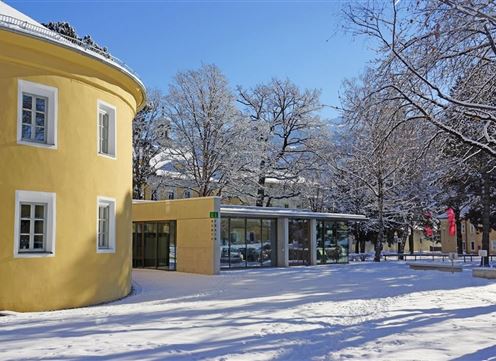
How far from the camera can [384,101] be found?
43.3 feet

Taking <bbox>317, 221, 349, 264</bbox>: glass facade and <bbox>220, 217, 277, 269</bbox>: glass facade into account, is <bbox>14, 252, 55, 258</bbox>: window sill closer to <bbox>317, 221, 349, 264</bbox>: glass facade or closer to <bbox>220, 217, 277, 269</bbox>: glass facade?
<bbox>220, 217, 277, 269</bbox>: glass facade

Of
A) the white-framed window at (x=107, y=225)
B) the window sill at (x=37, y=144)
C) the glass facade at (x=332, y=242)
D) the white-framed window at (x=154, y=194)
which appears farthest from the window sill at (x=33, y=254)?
the white-framed window at (x=154, y=194)

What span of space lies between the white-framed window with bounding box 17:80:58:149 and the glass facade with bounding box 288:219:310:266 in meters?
17.5

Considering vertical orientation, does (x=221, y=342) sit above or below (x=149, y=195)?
below

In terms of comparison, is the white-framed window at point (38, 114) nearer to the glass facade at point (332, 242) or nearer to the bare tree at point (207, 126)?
the glass facade at point (332, 242)

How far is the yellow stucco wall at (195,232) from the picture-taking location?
Answer: 937 inches

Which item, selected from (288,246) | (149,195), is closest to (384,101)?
(288,246)

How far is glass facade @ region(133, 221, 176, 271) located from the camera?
26.3m

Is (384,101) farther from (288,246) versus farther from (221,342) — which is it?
(288,246)

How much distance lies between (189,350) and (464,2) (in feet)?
25.6

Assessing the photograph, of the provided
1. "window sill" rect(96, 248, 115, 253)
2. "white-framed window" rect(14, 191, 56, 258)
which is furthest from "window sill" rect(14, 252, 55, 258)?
"window sill" rect(96, 248, 115, 253)

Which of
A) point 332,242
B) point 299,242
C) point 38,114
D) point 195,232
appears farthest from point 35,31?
point 332,242

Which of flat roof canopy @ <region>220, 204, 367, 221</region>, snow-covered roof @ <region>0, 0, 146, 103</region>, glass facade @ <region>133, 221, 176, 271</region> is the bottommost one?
glass facade @ <region>133, 221, 176, 271</region>

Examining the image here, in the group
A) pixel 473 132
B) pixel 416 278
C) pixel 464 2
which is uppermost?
pixel 464 2
